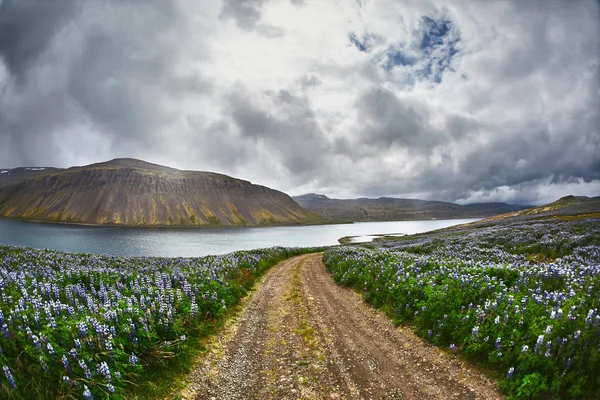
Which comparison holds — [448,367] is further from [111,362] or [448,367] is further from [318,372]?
[111,362]

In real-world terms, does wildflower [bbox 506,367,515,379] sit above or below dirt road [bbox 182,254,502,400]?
above

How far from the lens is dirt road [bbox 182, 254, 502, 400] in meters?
6.33

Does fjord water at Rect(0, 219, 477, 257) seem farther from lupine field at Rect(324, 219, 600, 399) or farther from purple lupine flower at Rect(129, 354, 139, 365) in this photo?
purple lupine flower at Rect(129, 354, 139, 365)

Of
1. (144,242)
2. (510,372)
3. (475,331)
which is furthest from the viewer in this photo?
(144,242)

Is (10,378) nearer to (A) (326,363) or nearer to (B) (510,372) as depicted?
(A) (326,363)

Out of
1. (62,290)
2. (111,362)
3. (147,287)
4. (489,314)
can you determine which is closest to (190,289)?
(147,287)

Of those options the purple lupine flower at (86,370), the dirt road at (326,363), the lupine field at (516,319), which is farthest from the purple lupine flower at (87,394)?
the lupine field at (516,319)

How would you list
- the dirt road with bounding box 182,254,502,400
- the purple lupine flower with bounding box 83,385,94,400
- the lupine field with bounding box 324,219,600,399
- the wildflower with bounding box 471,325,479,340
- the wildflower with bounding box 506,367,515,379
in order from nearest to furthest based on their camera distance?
1. the purple lupine flower with bounding box 83,385,94,400
2. the lupine field with bounding box 324,219,600,399
3. the wildflower with bounding box 506,367,515,379
4. the dirt road with bounding box 182,254,502,400
5. the wildflower with bounding box 471,325,479,340

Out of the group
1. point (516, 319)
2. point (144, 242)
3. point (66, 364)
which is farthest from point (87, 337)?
point (144, 242)

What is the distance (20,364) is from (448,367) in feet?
28.5

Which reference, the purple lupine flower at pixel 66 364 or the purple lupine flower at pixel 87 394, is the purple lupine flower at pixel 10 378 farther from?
the purple lupine flower at pixel 87 394

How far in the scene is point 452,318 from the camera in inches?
334

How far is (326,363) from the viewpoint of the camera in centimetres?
759

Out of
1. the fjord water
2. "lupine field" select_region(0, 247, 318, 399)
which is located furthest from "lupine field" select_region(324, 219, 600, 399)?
the fjord water
